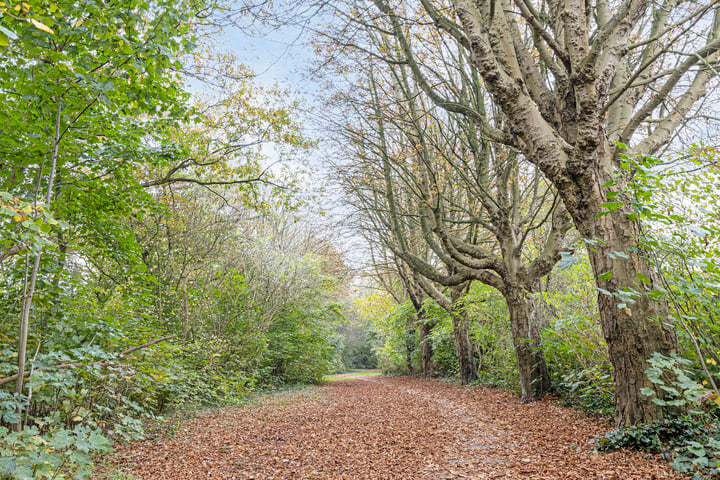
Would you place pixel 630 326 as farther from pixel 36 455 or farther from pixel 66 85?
pixel 66 85

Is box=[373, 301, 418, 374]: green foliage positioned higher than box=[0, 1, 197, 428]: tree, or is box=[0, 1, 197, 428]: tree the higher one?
box=[0, 1, 197, 428]: tree

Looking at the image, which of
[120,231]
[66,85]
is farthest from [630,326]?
[120,231]

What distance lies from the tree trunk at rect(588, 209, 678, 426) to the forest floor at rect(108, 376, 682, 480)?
58 centimetres

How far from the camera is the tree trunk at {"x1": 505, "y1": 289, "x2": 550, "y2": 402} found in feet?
23.5

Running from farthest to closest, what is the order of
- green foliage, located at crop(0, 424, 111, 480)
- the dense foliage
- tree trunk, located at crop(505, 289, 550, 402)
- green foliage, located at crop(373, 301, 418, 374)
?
green foliage, located at crop(373, 301, 418, 374) < tree trunk, located at crop(505, 289, 550, 402) < the dense foliage < green foliage, located at crop(0, 424, 111, 480)

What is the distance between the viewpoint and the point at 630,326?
12.9 ft

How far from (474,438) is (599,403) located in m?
1.87

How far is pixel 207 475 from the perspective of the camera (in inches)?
168

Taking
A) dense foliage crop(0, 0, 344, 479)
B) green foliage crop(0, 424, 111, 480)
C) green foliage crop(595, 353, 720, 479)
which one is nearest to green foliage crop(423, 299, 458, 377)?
dense foliage crop(0, 0, 344, 479)

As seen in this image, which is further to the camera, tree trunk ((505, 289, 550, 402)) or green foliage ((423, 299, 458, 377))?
green foliage ((423, 299, 458, 377))

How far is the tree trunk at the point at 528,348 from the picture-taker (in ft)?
23.5

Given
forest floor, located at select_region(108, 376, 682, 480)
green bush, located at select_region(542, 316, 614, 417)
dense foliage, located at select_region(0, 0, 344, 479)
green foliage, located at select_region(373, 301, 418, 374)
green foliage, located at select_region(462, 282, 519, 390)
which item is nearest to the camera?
dense foliage, located at select_region(0, 0, 344, 479)

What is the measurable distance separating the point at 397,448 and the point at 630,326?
3.07m

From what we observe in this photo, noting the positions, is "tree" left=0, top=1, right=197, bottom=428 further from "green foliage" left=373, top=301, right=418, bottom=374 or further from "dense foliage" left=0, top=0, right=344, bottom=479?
"green foliage" left=373, top=301, right=418, bottom=374
